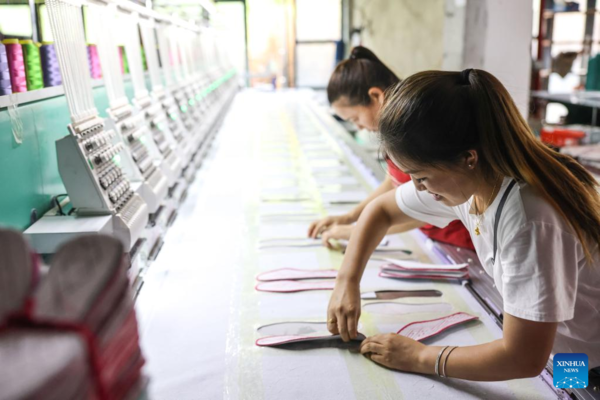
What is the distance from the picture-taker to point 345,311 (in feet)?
4.11

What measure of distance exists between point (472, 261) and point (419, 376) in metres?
0.75

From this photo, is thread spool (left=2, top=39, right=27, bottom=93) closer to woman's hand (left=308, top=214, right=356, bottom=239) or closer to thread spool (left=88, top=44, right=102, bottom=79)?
thread spool (left=88, top=44, right=102, bottom=79)

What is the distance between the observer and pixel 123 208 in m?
1.56

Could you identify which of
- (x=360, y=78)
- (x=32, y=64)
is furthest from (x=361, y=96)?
(x=32, y=64)

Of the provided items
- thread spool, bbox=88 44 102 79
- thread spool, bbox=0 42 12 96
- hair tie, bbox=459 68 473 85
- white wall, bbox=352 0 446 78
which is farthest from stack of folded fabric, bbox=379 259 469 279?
white wall, bbox=352 0 446 78

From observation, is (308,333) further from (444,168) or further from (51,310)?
(51,310)

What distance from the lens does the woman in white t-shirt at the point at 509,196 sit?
93cm

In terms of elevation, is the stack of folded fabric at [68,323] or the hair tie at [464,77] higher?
the hair tie at [464,77]

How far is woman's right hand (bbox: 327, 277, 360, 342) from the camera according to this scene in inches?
49.1

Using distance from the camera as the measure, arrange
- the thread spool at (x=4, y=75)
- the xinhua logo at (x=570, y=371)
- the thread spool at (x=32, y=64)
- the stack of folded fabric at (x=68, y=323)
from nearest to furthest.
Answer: the stack of folded fabric at (x=68, y=323), the xinhua logo at (x=570, y=371), the thread spool at (x=4, y=75), the thread spool at (x=32, y=64)

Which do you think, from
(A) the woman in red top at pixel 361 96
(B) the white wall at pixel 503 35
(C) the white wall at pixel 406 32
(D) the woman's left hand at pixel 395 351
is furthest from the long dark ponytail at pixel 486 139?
(B) the white wall at pixel 503 35

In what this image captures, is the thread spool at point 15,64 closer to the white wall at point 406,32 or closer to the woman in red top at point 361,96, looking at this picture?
the woman in red top at point 361,96

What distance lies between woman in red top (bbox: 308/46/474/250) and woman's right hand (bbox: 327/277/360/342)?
0.60 metres

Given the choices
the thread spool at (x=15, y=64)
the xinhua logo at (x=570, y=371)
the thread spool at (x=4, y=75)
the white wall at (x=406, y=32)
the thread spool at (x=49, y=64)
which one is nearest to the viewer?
the xinhua logo at (x=570, y=371)
